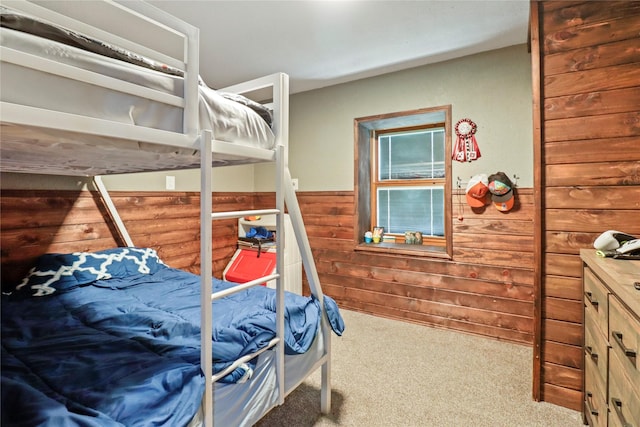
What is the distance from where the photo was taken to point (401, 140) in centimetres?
326

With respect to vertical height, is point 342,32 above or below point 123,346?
above

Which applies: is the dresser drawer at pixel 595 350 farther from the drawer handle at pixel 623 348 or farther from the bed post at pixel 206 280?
A: the bed post at pixel 206 280

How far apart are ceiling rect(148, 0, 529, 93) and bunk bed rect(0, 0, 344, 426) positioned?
2.46ft

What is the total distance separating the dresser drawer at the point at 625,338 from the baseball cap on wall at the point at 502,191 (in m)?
1.43

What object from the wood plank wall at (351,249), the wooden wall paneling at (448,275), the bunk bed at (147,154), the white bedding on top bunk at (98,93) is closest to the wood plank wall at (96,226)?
the wood plank wall at (351,249)

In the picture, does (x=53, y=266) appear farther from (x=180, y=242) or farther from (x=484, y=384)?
(x=484, y=384)

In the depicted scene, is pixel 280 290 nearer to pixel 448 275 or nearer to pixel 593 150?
pixel 593 150

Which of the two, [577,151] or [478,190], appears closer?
[577,151]

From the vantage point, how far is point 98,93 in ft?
2.78

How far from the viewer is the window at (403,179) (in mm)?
3020

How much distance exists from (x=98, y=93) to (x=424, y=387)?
83.3 inches

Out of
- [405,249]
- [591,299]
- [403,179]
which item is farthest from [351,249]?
[591,299]

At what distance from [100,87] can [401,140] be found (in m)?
2.81

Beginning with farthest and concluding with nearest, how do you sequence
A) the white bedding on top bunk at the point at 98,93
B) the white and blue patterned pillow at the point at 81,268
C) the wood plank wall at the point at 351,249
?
the wood plank wall at the point at 351,249 → the white and blue patterned pillow at the point at 81,268 → the white bedding on top bunk at the point at 98,93
